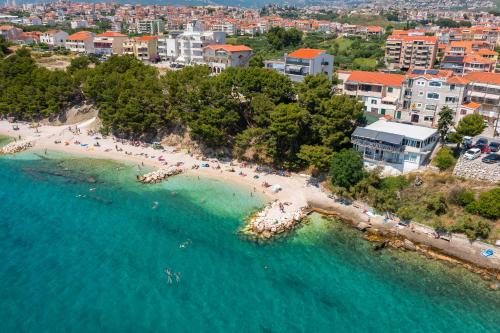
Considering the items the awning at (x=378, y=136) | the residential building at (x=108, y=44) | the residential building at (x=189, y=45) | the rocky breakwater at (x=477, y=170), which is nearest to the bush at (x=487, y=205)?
the rocky breakwater at (x=477, y=170)

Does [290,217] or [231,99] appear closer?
[290,217]

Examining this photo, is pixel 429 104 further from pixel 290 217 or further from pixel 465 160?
pixel 290 217

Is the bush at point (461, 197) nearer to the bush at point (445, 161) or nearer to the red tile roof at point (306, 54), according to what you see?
the bush at point (445, 161)

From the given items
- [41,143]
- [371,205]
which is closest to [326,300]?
[371,205]

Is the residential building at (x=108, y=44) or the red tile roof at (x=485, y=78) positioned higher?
the residential building at (x=108, y=44)

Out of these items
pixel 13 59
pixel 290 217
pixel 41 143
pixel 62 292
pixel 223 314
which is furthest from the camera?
pixel 13 59

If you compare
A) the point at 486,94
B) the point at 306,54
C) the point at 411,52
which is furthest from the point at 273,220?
the point at 411,52
